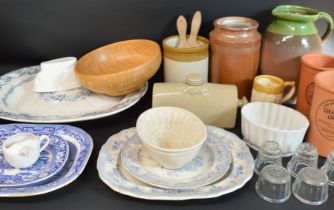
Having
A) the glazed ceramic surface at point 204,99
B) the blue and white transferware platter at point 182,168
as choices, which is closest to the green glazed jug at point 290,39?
the glazed ceramic surface at point 204,99

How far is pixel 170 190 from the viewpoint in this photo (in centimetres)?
52

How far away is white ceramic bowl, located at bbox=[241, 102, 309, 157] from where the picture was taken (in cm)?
58

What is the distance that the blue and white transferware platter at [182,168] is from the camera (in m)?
0.53

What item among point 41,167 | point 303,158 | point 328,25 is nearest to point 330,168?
point 303,158

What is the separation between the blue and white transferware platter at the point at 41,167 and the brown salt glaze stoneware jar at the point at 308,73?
396 millimetres

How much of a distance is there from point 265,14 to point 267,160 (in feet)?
1.09

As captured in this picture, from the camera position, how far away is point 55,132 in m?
0.63

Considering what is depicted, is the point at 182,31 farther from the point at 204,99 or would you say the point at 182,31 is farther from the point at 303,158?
the point at 303,158

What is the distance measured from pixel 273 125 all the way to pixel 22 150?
0.40m

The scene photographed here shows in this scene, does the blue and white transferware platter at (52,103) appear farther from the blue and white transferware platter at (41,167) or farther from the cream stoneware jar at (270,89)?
the cream stoneware jar at (270,89)

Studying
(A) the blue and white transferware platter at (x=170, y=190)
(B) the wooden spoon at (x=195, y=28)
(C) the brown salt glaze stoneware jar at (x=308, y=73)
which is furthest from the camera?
(B) the wooden spoon at (x=195, y=28)

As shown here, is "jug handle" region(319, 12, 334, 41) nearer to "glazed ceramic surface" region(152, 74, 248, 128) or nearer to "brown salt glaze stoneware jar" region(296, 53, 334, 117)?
"brown salt glaze stoneware jar" region(296, 53, 334, 117)

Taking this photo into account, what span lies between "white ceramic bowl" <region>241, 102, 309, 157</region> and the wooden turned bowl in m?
0.19

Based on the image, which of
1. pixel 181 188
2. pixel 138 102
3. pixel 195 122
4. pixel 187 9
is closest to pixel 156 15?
pixel 187 9
